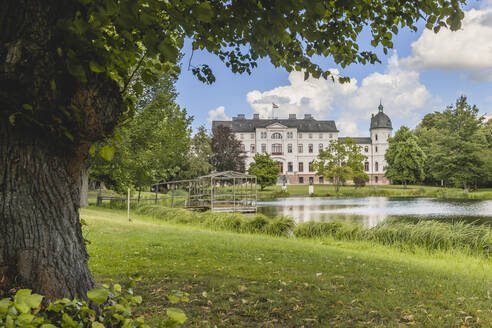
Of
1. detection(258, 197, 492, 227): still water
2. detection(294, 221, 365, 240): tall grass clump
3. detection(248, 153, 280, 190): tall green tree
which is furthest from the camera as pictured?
detection(248, 153, 280, 190): tall green tree

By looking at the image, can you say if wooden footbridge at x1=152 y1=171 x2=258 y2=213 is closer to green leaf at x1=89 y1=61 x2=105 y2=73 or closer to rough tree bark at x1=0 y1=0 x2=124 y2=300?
rough tree bark at x1=0 y1=0 x2=124 y2=300

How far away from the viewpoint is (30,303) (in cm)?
123

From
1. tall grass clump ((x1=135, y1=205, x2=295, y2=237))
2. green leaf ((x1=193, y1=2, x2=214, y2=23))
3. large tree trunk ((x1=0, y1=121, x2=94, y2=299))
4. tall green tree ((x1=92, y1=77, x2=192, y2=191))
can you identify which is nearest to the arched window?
tall green tree ((x1=92, y1=77, x2=192, y2=191))

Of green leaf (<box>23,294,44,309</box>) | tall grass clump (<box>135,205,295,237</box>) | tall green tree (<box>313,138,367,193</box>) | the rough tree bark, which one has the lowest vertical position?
tall grass clump (<box>135,205,295,237</box>)

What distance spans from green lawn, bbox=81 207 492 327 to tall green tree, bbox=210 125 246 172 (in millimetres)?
38625

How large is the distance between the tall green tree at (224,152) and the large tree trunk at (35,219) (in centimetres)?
4295

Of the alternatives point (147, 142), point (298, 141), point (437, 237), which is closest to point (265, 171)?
point (298, 141)

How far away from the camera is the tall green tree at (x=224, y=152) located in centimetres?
4547

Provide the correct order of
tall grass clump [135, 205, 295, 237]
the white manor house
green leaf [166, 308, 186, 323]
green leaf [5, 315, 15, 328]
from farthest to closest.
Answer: the white manor house < tall grass clump [135, 205, 295, 237] < green leaf [166, 308, 186, 323] < green leaf [5, 315, 15, 328]

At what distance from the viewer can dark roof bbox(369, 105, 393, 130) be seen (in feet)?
236

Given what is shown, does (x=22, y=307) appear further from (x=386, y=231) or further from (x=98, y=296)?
(x=386, y=231)

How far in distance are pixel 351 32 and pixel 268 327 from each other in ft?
10.9

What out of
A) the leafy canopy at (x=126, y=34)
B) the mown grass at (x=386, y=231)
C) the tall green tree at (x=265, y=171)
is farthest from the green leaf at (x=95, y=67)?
the tall green tree at (x=265, y=171)

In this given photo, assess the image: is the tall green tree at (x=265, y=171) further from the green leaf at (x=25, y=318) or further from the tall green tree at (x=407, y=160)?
the green leaf at (x=25, y=318)
